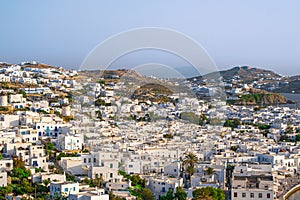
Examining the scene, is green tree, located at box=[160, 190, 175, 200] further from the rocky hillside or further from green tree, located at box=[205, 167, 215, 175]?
the rocky hillside

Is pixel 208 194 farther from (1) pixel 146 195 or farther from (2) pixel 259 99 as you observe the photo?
(2) pixel 259 99

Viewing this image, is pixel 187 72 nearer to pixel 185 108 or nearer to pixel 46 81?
pixel 185 108

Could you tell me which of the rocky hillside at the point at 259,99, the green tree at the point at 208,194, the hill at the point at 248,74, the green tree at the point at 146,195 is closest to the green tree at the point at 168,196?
the green tree at the point at 146,195

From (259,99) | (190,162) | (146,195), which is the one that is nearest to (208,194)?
(146,195)

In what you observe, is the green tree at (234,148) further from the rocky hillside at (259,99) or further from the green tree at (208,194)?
the rocky hillside at (259,99)

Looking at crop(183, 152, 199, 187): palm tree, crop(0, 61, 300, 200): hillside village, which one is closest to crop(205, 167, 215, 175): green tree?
crop(0, 61, 300, 200): hillside village

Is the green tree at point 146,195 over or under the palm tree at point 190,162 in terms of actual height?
under

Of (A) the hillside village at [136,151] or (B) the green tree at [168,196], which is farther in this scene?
(A) the hillside village at [136,151]
